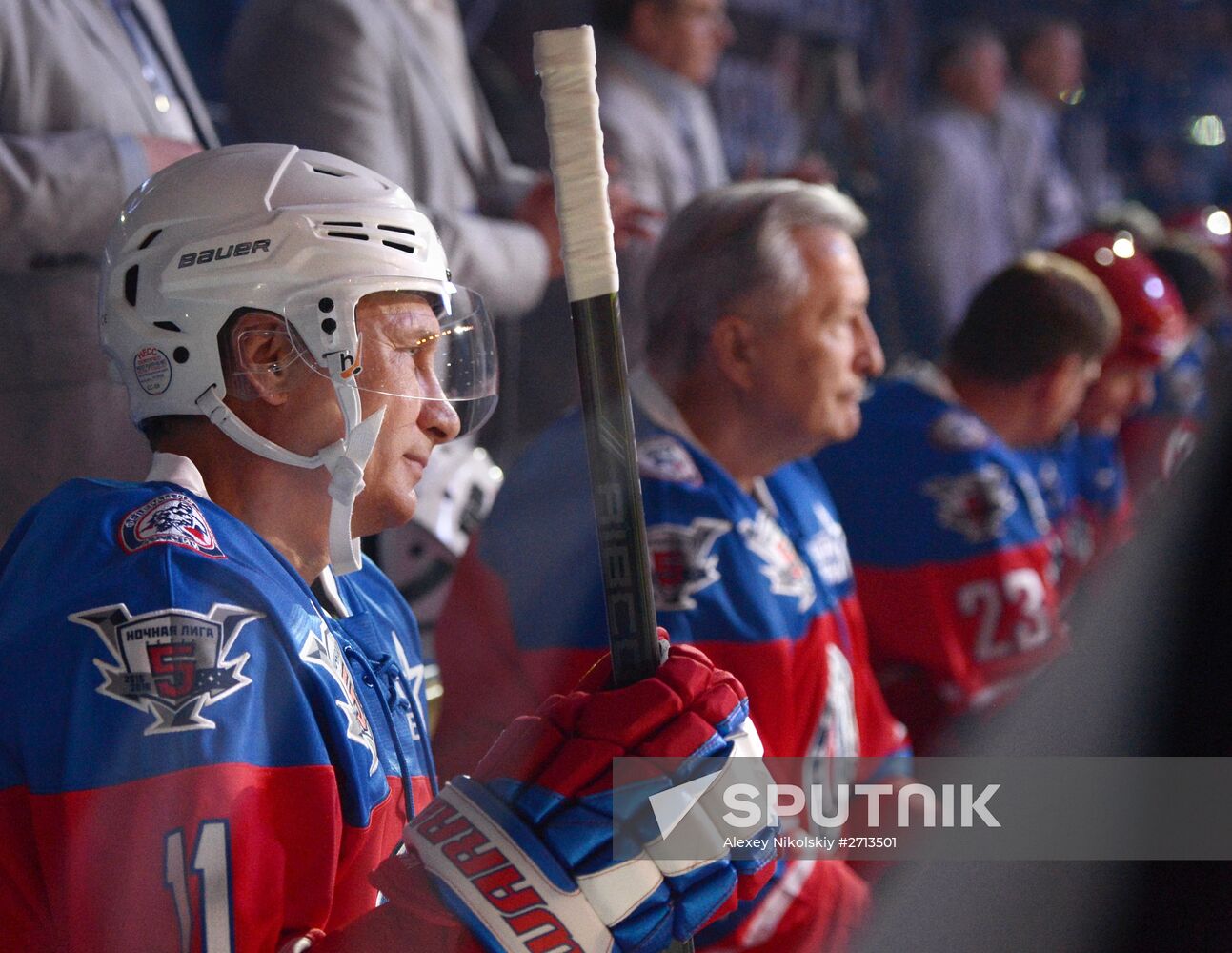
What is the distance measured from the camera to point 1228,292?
4.99 m

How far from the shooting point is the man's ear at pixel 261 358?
3.76 ft

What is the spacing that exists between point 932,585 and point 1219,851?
1221 mm

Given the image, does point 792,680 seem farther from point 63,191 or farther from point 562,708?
point 63,191

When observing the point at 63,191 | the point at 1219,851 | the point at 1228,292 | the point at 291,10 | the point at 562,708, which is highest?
the point at 291,10

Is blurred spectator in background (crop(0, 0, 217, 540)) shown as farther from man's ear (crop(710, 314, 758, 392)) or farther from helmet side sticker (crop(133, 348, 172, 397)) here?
man's ear (crop(710, 314, 758, 392))

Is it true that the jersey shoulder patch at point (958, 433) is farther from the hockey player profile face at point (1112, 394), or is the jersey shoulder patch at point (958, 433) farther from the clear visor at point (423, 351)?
the clear visor at point (423, 351)

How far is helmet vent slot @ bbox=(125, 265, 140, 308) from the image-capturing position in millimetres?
1170

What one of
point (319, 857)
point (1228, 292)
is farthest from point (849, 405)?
point (1228, 292)

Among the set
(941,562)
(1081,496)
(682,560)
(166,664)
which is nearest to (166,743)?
(166,664)

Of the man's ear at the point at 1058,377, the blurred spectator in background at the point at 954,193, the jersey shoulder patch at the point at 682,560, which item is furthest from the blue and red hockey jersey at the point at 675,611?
the blurred spectator in background at the point at 954,193

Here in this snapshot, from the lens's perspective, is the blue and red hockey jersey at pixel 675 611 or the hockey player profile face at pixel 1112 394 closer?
the blue and red hockey jersey at pixel 675 611

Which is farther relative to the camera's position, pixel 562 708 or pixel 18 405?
pixel 18 405

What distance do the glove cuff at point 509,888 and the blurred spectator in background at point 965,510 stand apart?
1.61 metres

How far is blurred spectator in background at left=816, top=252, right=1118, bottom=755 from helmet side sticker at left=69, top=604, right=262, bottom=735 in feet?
5.49
